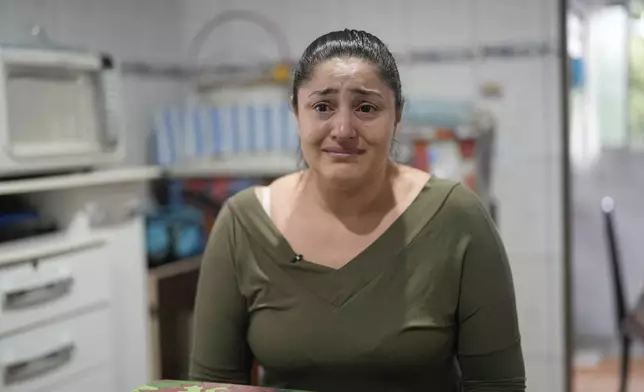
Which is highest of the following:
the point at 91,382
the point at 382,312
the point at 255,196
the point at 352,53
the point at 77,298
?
the point at 352,53

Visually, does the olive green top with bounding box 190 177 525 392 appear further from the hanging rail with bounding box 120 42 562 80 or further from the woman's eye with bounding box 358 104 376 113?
the hanging rail with bounding box 120 42 562 80

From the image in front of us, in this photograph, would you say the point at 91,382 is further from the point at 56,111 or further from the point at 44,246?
the point at 56,111

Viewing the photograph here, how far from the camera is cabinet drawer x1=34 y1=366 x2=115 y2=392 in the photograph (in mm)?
1384

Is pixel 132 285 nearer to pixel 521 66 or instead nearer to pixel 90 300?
pixel 90 300

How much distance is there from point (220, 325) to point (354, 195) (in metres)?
0.19

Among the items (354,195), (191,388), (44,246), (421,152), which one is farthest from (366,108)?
(421,152)

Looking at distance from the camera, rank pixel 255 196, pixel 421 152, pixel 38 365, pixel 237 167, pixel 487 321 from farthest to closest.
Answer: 1. pixel 237 167
2. pixel 421 152
3. pixel 38 365
4. pixel 255 196
5. pixel 487 321

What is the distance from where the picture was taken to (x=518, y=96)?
2.10 m

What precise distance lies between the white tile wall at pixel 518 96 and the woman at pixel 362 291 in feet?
4.42

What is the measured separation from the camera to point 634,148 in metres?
2.85

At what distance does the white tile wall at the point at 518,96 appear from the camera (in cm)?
207

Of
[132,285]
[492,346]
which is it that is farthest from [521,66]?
[492,346]

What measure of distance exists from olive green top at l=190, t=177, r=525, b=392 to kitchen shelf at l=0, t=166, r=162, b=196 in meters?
0.68

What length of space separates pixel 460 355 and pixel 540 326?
4.62 ft
